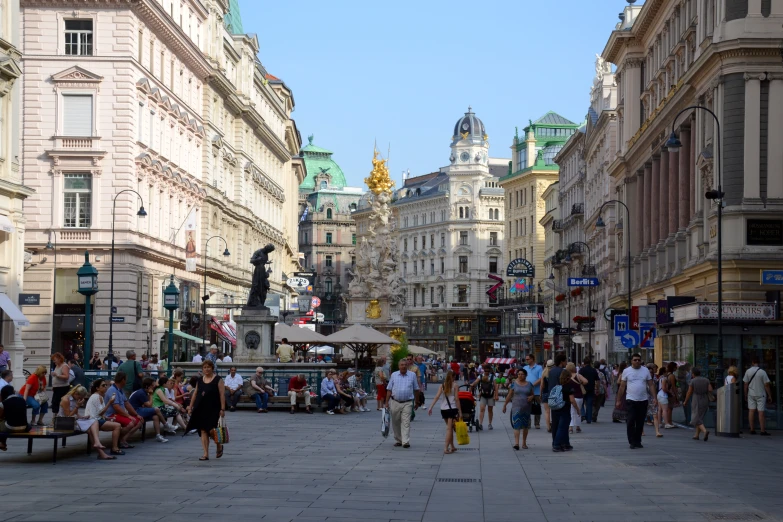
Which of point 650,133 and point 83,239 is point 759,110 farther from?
point 83,239

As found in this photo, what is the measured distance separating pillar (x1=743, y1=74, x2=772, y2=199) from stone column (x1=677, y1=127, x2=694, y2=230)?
7509 mm

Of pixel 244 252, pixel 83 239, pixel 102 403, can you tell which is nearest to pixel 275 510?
pixel 102 403

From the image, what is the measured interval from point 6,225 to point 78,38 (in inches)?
→ 742

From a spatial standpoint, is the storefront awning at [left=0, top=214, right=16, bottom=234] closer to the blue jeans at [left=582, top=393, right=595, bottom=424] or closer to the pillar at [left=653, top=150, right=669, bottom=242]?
the blue jeans at [left=582, top=393, right=595, bottom=424]

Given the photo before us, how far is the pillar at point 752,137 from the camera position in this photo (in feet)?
→ 132

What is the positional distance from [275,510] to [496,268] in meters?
143

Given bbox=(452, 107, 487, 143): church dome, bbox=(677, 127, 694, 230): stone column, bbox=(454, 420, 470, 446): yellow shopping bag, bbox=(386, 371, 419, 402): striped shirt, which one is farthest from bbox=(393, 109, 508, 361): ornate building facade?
bbox=(454, 420, 470, 446): yellow shopping bag

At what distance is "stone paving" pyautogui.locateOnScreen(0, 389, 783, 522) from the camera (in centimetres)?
1486

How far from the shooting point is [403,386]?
2509 cm

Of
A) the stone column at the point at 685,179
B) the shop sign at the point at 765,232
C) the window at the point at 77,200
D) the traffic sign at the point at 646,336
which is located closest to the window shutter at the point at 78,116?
the window at the point at 77,200

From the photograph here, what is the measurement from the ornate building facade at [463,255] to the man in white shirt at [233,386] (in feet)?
379

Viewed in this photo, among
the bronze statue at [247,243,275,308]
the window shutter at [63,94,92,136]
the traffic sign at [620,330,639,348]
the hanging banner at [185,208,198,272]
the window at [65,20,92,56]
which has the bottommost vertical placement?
the traffic sign at [620,330,639,348]

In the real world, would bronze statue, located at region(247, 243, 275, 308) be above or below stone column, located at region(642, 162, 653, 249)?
below

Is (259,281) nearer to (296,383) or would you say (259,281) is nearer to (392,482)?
(296,383)
